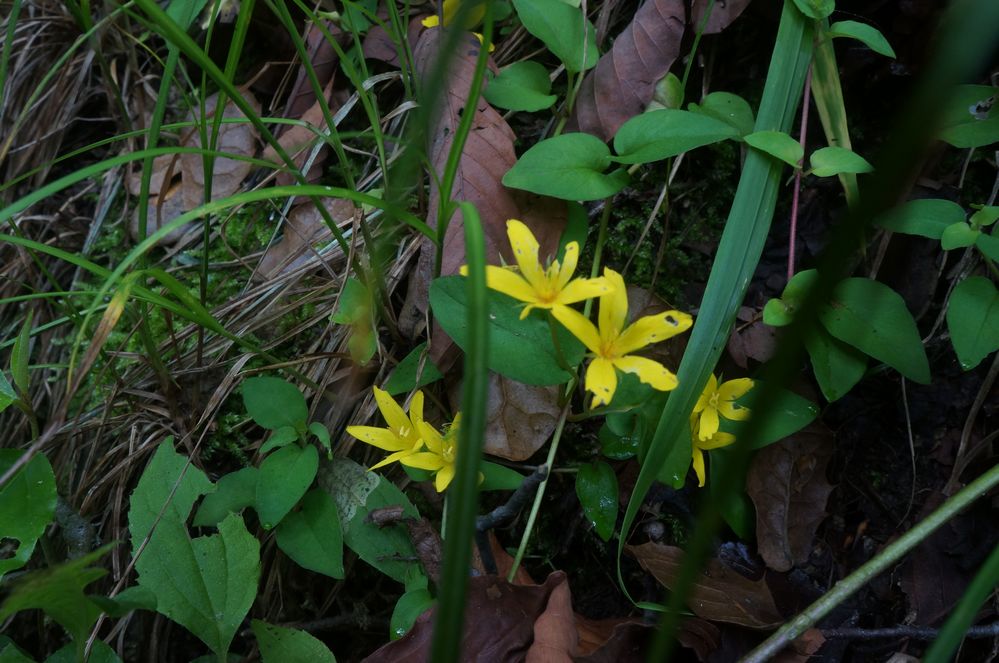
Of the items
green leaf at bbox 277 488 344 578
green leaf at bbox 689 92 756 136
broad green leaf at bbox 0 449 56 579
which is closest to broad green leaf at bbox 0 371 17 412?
broad green leaf at bbox 0 449 56 579

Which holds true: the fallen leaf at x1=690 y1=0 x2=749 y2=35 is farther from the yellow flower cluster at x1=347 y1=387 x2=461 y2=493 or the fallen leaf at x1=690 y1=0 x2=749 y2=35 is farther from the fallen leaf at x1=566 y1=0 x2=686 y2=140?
the yellow flower cluster at x1=347 y1=387 x2=461 y2=493

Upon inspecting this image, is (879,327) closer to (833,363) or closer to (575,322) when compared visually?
(833,363)

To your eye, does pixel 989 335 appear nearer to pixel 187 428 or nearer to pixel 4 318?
pixel 187 428

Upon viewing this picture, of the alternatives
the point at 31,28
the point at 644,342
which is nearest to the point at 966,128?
the point at 644,342

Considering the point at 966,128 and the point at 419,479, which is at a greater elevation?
the point at 966,128

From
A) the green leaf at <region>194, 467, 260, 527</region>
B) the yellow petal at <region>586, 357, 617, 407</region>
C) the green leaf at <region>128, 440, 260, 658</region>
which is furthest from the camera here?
the green leaf at <region>194, 467, 260, 527</region>

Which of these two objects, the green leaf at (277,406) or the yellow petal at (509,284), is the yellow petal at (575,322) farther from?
the green leaf at (277,406)

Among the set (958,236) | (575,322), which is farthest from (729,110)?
(575,322)
